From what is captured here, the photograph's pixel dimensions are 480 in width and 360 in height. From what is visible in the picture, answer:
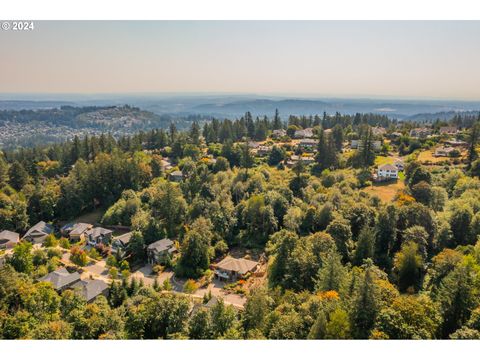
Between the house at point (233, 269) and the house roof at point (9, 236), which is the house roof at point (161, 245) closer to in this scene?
the house at point (233, 269)

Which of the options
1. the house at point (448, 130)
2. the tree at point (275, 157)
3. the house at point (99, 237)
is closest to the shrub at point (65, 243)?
the house at point (99, 237)

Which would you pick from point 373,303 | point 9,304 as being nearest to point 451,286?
point 373,303

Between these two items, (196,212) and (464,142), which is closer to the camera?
(196,212)

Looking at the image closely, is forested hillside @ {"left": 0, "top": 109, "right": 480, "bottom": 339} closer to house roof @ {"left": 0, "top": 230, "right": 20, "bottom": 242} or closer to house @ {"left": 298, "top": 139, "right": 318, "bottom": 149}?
house @ {"left": 298, "top": 139, "right": 318, "bottom": 149}

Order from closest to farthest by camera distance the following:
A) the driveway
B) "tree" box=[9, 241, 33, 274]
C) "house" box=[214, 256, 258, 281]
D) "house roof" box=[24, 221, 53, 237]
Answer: the driveway → "tree" box=[9, 241, 33, 274] → "house" box=[214, 256, 258, 281] → "house roof" box=[24, 221, 53, 237]

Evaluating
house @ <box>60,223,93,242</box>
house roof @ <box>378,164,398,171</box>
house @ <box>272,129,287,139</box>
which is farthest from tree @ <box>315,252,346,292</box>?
house @ <box>272,129,287,139</box>

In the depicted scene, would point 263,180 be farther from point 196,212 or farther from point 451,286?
point 451,286
